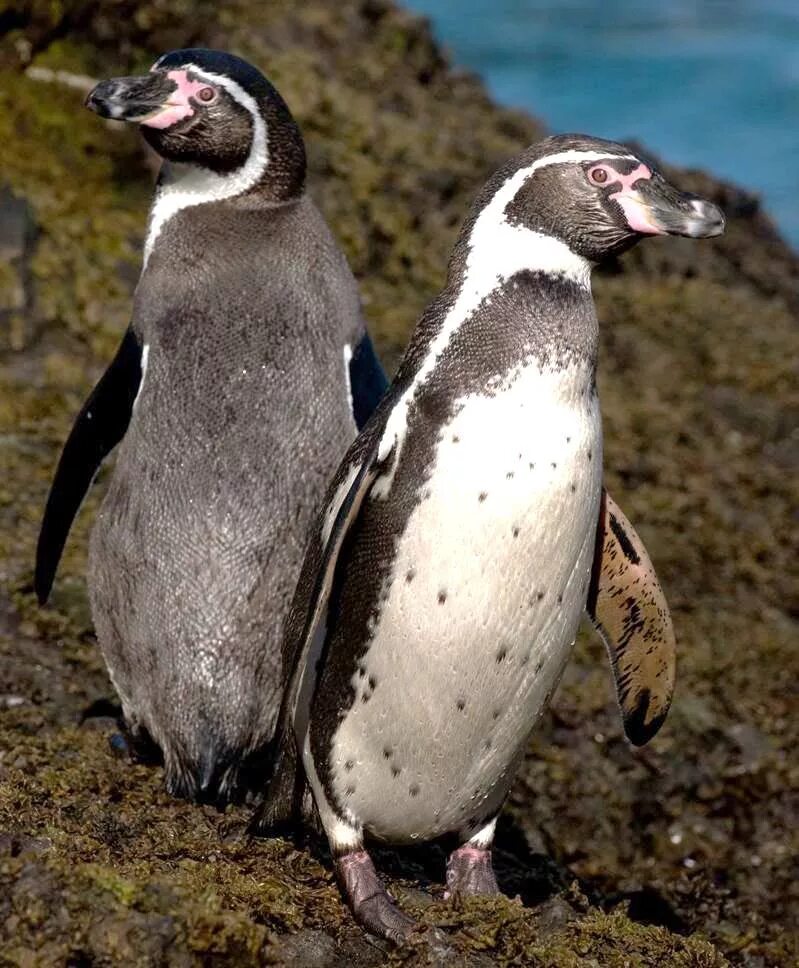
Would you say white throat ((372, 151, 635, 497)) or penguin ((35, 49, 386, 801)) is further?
penguin ((35, 49, 386, 801))

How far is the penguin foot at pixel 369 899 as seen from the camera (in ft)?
11.3

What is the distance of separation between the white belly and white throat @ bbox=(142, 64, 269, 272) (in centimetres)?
144

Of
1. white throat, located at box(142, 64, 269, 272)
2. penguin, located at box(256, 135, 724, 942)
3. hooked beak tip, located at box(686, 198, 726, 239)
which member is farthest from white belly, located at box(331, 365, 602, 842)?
white throat, located at box(142, 64, 269, 272)

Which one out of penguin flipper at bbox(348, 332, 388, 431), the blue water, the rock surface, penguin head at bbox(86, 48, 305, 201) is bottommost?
the blue water

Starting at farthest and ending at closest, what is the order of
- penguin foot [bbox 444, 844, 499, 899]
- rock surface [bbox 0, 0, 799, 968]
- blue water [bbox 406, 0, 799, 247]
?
blue water [bbox 406, 0, 799, 247] → penguin foot [bbox 444, 844, 499, 899] → rock surface [bbox 0, 0, 799, 968]

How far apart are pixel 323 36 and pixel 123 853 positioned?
21.5ft

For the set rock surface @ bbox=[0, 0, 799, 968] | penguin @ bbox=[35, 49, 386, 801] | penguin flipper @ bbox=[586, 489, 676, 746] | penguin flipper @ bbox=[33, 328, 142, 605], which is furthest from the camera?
penguin flipper @ bbox=[33, 328, 142, 605]

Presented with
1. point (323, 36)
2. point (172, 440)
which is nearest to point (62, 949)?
point (172, 440)

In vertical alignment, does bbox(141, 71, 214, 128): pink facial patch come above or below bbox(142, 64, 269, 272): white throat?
above

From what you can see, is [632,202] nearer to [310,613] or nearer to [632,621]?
[632,621]

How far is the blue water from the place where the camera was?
19.9 meters

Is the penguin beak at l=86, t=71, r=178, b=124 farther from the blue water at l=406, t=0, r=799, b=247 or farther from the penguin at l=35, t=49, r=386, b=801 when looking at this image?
the blue water at l=406, t=0, r=799, b=247

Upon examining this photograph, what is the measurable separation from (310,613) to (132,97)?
1.63 metres

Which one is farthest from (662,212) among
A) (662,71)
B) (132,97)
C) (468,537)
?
(662,71)
